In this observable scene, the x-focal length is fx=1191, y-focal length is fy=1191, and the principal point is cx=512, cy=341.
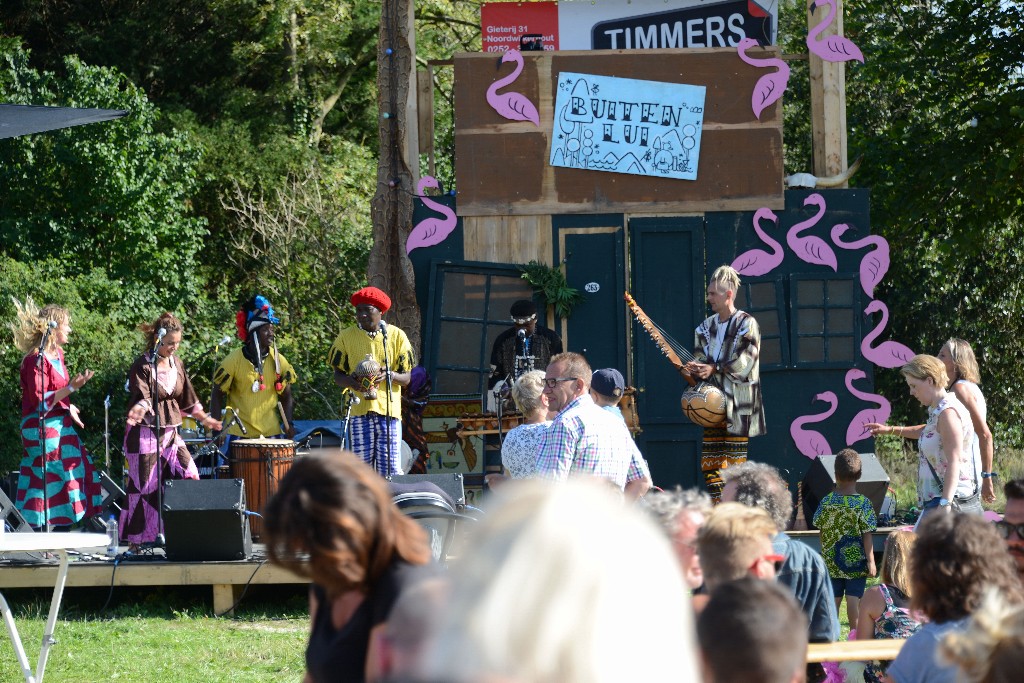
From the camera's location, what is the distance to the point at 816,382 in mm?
10797

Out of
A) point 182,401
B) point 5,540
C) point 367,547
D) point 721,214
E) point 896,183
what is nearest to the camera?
point 367,547

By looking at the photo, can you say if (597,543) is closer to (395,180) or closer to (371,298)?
(371,298)

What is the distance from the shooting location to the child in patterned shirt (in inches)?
241

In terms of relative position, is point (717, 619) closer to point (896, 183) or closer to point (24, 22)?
point (896, 183)

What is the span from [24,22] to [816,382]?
14795 mm

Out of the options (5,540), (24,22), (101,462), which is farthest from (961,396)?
(24,22)

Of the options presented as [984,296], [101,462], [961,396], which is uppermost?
[984,296]

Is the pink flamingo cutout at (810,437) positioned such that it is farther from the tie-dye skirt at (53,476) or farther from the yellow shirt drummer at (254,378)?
the tie-dye skirt at (53,476)

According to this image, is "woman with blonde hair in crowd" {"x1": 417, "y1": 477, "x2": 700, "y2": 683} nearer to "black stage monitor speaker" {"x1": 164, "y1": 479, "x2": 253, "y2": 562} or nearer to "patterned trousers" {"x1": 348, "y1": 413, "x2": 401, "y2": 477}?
"black stage monitor speaker" {"x1": 164, "y1": 479, "x2": 253, "y2": 562}

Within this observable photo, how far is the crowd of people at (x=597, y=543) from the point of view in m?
1.40

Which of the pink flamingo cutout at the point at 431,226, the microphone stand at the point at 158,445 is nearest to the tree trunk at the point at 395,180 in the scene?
the pink flamingo cutout at the point at 431,226

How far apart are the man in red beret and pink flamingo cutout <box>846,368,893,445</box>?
428cm

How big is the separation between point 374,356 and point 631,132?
139 inches

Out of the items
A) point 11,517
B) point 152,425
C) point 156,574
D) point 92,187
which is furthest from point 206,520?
point 92,187
